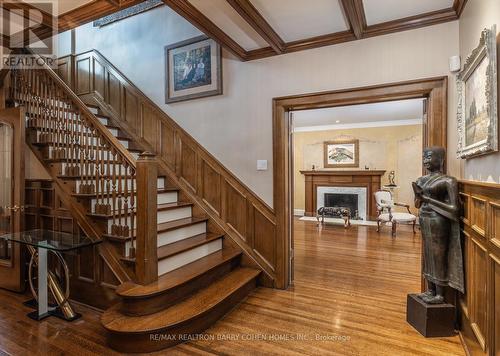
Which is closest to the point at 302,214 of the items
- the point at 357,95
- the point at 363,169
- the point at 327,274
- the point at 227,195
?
the point at 363,169

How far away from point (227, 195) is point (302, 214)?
5.27 m

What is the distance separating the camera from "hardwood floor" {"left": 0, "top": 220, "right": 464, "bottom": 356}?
6.77 feet

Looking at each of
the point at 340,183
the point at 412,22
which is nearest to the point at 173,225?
the point at 412,22

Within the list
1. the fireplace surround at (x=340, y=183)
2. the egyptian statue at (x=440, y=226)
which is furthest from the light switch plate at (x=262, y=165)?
the fireplace surround at (x=340, y=183)

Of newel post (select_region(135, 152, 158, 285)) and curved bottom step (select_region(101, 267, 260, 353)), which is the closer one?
curved bottom step (select_region(101, 267, 260, 353))

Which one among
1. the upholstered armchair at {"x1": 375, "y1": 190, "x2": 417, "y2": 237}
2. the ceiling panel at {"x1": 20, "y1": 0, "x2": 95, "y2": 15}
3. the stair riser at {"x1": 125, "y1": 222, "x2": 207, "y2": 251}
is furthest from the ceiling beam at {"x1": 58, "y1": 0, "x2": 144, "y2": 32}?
the upholstered armchair at {"x1": 375, "y1": 190, "x2": 417, "y2": 237}

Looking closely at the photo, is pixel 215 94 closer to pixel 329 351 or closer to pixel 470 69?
pixel 470 69

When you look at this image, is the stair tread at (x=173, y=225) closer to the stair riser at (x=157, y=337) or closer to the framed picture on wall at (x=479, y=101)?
the stair riser at (x=157, y=337)

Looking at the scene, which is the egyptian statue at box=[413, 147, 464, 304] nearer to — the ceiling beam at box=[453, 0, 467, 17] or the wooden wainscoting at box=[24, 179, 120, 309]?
the ceiling beam at box=[453, 0, 467, 17]

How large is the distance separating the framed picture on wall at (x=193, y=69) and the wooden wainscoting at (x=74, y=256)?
184 cm

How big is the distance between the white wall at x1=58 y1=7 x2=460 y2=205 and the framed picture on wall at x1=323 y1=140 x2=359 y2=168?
5.05 metres

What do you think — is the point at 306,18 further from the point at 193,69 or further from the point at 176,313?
the point at 176,313

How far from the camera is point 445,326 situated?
7.18 feet

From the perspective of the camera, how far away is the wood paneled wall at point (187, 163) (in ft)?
10.6
